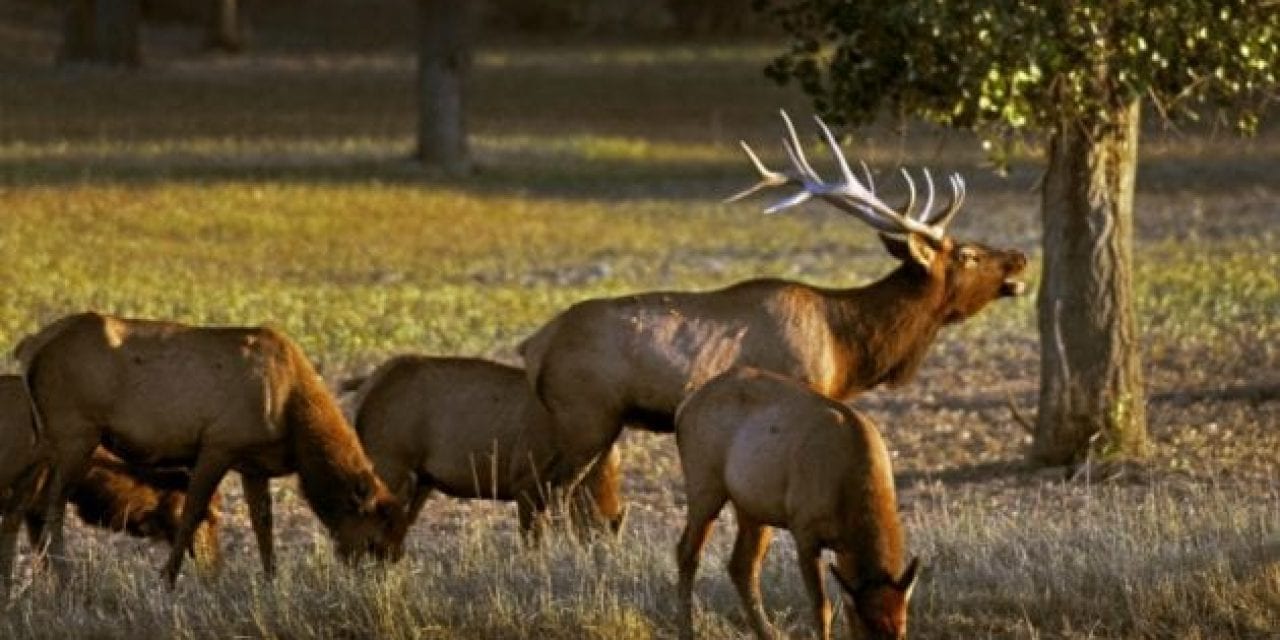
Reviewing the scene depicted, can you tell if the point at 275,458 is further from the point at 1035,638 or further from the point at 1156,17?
the point at 1156,17

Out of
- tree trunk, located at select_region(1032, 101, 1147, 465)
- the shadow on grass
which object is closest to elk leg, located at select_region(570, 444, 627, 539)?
tree trunk, located at select_region(1032, 101, 1147, 465)

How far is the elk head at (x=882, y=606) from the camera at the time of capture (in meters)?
10.2

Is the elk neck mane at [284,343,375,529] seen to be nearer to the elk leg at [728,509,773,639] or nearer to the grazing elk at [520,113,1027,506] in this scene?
the grazing elk at [520,113,1027,506]

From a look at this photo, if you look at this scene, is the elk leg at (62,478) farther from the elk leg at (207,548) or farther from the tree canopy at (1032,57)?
the tree canopy at (1032,57)

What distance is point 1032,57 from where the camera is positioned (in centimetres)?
1500

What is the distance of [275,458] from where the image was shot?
12.9 m

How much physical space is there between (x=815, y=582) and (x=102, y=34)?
44803 mm

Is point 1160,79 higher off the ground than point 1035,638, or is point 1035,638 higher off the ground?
point 1160,79

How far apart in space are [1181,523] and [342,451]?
3.65 metres

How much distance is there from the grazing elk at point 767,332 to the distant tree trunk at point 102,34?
4117cm

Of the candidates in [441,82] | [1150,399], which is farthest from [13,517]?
[441,82]

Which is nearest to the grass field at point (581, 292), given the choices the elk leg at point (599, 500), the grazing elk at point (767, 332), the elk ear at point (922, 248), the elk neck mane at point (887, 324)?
the elk leg at point (599, 500)

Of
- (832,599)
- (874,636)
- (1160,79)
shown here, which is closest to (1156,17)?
(1160,79)

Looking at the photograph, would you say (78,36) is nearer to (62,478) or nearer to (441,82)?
(441,82)
